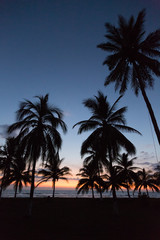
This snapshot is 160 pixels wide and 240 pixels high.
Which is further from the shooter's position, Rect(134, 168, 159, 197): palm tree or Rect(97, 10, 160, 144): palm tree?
Rect(134, 168, 159, 197): palm tree

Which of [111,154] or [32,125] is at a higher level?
[32,125]

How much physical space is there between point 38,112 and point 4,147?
16202mm

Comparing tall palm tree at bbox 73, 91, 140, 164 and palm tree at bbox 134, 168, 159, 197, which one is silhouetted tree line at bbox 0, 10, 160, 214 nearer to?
tall palm tree at bbox 73, 91, 140, 164

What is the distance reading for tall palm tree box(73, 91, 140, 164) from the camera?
1537cm

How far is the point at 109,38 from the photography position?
12.8 metres

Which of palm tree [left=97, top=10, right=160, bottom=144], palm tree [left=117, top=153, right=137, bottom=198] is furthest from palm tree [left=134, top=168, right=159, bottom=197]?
palm tree [left=97, top=10, right=160, bottom=144]

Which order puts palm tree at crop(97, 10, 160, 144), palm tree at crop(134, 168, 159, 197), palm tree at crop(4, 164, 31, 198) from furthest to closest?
palm tree at crop(134, 168, 159, 197)
palm tree at crop(4, 164, 31, 198)
palm tree at crop(97, 10, 160, 144)

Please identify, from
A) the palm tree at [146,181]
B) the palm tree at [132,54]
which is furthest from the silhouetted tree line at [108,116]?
the palm tree at [146,181]

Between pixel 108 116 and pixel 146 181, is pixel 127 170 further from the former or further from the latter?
pixel 108 116

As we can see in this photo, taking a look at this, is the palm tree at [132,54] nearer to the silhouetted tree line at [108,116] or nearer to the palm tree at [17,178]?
the silhouetted tree line at [108,116]

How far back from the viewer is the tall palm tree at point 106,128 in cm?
1537

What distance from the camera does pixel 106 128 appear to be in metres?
16.1

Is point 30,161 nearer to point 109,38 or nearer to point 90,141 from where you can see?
point 90,141
